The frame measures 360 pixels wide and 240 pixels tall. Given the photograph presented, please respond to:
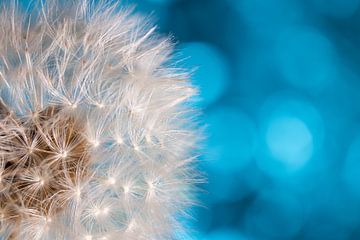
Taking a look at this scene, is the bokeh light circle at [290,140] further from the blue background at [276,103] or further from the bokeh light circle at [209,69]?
the bokeh light circle at [209,69]

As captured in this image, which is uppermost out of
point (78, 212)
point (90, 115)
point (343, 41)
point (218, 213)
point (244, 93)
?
point (343, 41)

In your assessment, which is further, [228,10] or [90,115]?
[228,10]

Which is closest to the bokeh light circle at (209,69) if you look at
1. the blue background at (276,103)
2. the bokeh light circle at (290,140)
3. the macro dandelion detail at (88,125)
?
the blue background at (276,103)

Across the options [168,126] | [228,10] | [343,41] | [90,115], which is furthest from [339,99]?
[90,115]

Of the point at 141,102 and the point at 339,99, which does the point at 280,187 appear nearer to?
the point at 339,99

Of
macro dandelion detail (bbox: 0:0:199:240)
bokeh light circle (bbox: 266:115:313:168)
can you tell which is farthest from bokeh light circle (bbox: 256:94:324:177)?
macro dandelion detail (bbox: 0:0:199:240)

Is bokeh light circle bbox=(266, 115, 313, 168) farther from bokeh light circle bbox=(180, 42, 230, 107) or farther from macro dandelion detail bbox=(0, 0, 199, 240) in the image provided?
macro dandelion detail bbox=(0, 0, 199, 240)

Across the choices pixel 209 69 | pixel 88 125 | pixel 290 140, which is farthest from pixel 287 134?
pixel 88 125
